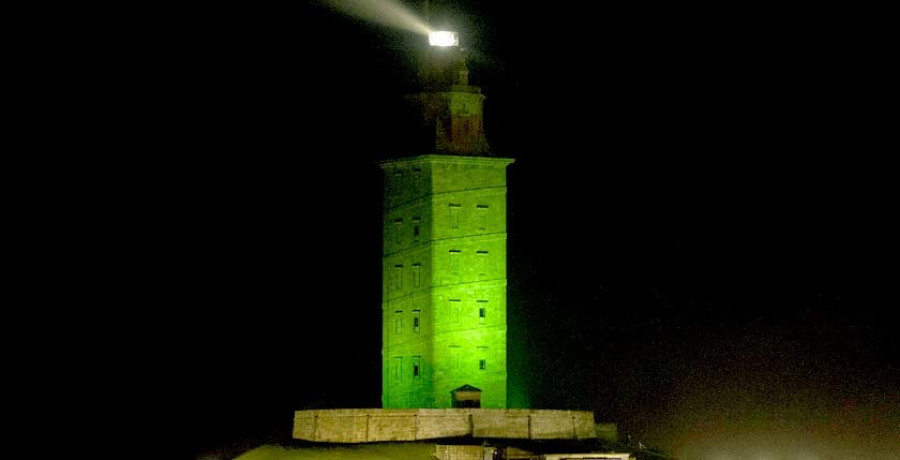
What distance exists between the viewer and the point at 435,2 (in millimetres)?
38781

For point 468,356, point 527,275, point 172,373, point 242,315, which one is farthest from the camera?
point 172,373

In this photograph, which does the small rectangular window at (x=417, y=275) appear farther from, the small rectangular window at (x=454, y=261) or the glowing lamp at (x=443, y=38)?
the glowing lamp at (x=443, y=38)

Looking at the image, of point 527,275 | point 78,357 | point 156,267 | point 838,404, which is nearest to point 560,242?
point 527,275

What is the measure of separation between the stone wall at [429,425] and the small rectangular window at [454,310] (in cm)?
276

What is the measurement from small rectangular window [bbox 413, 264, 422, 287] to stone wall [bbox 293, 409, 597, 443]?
3485mm

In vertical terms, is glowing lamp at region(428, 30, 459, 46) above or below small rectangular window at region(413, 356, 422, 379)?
above

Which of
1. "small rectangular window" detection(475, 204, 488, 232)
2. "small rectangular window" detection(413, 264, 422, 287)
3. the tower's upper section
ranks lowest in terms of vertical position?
"small rectangular window" detection(413, 264, 422, 287)

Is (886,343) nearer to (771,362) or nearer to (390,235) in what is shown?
(771,362)

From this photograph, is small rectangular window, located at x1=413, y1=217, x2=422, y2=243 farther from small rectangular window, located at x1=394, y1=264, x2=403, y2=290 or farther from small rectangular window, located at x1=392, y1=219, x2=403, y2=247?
small rectangular window, located at x1=394, y1=264, x2=403, y2=290

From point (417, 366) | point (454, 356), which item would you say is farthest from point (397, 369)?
point (454, 356)

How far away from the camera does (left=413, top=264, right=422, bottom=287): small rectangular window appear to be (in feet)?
121

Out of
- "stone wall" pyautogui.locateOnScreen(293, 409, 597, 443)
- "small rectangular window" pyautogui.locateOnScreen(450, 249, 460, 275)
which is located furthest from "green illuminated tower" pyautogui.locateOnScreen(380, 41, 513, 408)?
"stone wall" pyautogui.locateOnScreen(293, 409, 597, 443)

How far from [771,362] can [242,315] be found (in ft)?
49.5

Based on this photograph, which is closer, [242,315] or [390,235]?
[390,235]
